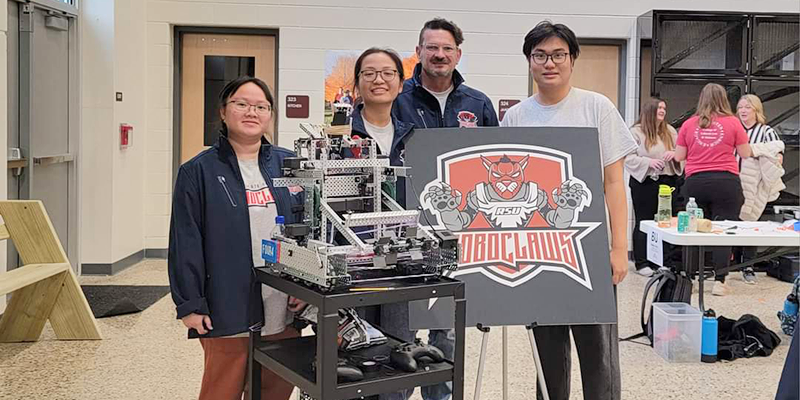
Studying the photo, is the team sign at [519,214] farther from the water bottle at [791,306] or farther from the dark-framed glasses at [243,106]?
the water bottle at [791,306]

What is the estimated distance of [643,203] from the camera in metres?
6.96

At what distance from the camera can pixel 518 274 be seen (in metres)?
2.56

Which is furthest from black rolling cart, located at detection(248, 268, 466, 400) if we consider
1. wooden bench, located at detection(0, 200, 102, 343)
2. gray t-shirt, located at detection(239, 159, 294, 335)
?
wooden bench, located at detection(0, 200, 102, 343)

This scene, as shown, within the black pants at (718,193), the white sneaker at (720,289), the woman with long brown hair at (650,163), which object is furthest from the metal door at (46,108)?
the white sneaker at (720,289)

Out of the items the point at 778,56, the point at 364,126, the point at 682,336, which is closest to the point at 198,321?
the point at 364,126

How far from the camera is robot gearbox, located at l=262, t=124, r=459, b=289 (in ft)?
6.40

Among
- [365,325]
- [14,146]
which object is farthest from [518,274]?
[14,146]

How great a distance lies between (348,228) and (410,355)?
1.15ft

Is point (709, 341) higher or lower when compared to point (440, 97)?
lower

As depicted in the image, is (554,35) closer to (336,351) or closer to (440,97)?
(440,97)

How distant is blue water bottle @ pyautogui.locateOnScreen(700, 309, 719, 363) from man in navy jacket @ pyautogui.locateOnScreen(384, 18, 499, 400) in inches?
78.1

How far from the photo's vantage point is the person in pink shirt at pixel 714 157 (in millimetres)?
5906

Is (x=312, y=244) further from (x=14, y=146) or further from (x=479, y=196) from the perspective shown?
(x=14, y=146)

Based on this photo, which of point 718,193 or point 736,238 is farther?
point 718,193
